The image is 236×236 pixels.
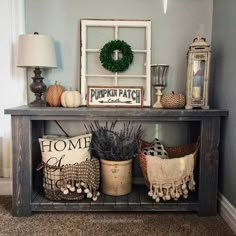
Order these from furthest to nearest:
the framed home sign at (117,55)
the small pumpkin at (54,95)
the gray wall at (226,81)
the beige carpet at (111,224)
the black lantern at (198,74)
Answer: the framed home sign at (117,55), the small pumpkin at (54,95), the black lantern at (198,74), the gray wall at (226,81), the beige carpet at (111,224)

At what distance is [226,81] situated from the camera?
6.33 feet

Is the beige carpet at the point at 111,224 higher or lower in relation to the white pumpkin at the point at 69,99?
lower

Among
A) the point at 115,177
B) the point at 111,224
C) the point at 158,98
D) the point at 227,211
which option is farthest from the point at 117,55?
the point at 227,211

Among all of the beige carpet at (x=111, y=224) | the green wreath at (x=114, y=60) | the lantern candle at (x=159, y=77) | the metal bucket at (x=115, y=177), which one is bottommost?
the beige carpet at (x=111, y=224)

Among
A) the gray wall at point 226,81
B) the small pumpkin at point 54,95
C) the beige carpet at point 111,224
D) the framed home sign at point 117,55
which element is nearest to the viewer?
the beige carpet at point 111,224

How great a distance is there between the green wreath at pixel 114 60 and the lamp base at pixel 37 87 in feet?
1.66

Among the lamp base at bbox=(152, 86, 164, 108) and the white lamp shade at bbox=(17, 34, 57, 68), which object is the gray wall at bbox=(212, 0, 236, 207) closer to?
the lamp base at bbox=(152, 86, 164, 108)

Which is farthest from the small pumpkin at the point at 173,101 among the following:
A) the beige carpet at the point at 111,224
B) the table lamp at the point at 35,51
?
the table lamp at the point at 35,51

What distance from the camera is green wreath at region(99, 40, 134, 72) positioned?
2162 mm

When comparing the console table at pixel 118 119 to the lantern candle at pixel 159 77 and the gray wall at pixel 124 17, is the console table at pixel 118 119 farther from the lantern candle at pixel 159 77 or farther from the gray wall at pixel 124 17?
the gray wall at pixel 124 17

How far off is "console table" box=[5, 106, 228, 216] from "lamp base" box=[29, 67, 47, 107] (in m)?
0.27

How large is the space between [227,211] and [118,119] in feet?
3.19

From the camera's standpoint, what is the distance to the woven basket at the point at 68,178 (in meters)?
1.91

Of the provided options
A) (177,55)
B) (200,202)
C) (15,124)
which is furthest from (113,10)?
(200,202)
